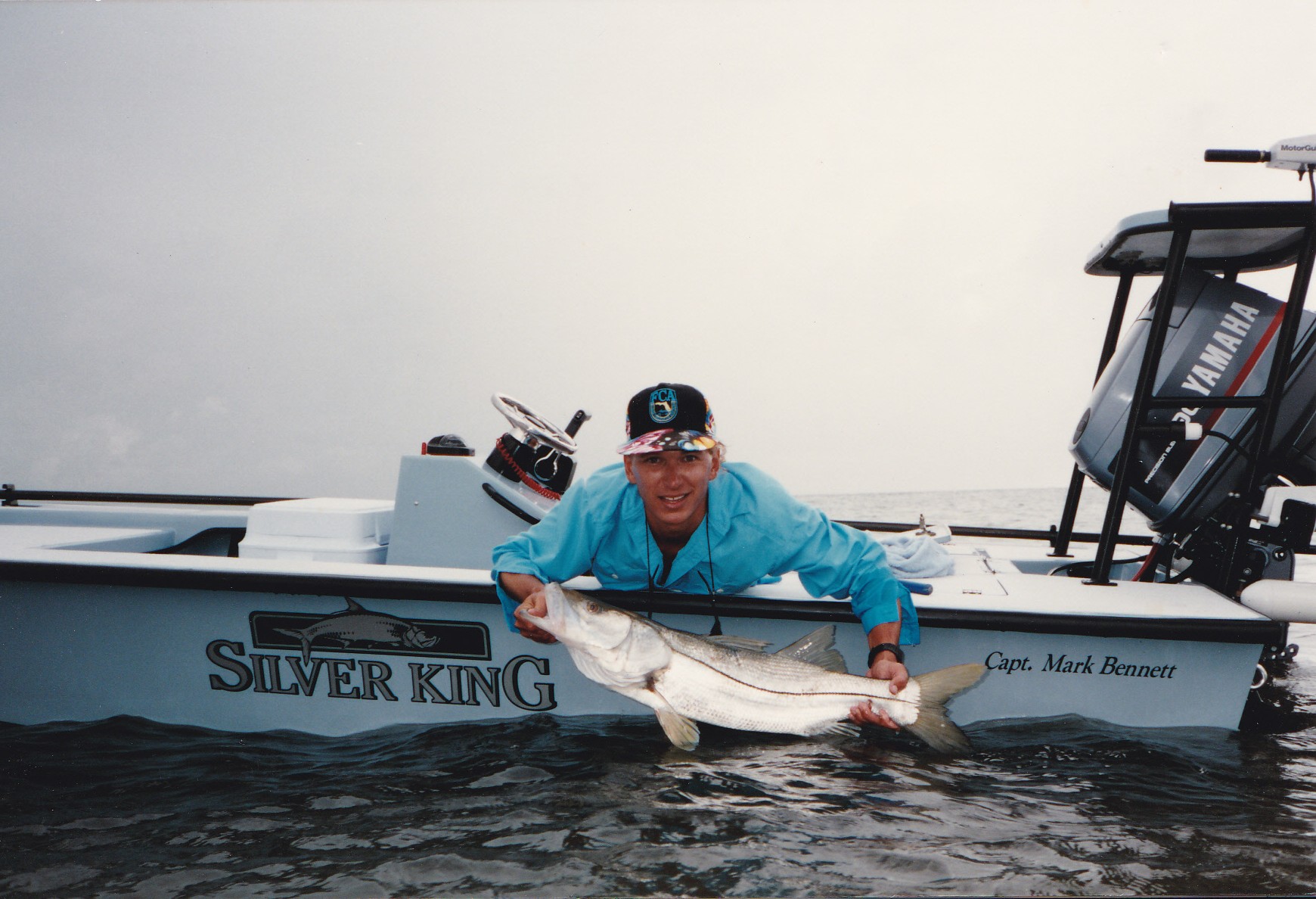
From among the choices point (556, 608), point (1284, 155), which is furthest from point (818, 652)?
point (1284, 155)

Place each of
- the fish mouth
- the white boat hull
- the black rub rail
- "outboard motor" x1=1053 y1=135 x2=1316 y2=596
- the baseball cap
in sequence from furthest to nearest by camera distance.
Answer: the black rub rail, "outboard motor" x1=1053 y1=135 x2=1316 y2=596, the white boat hull, the baseball cap, the fish mouth

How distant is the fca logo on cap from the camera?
3184 millimetres

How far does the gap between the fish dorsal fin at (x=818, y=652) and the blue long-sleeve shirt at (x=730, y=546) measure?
206mm

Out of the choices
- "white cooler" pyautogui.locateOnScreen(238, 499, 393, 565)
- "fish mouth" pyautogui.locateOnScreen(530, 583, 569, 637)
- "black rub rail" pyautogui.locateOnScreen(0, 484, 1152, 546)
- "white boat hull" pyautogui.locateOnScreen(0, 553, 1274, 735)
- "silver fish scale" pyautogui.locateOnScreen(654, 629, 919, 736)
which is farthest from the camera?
"black rub rail" pyautogui.locateOnScreen(0, 484, 1152, 546)

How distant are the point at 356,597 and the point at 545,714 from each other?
3.05ft

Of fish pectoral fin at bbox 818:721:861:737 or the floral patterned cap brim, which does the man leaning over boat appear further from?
fish pectoral fin at bbox 818:721:861:737

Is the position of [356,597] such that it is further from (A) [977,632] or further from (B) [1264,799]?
(B) [1264,799]

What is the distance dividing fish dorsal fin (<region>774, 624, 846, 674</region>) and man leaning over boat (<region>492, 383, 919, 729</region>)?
0.13 meters

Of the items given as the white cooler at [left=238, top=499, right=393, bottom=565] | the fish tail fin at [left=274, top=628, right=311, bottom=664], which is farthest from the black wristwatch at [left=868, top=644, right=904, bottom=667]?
the white cooler at [left=238, top=499, right=393, bottom=565]

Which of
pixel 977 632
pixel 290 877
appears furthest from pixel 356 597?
pixel 977 632

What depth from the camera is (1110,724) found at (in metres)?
3.45

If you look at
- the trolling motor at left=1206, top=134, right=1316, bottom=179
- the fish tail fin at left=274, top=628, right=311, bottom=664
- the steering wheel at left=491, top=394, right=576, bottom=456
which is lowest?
the fish tail fin at left=274, top=628, right=311, bottom=664

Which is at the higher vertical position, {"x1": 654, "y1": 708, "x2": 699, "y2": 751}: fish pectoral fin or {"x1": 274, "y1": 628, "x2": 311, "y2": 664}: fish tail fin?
{"x1": 654, "y1": 708, "x2": 699, "y2": 751}: fish pectoral fin

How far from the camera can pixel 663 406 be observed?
319 cm
